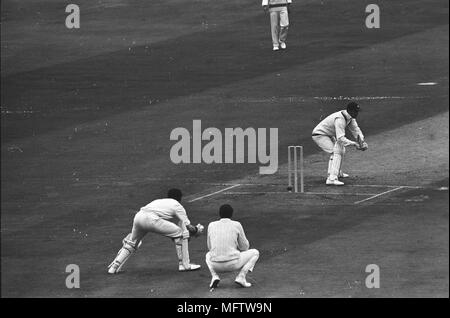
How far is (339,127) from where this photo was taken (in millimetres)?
28453

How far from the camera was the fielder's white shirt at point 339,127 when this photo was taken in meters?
28.3

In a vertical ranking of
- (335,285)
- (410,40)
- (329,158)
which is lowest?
(335,285)

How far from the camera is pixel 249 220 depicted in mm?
26656

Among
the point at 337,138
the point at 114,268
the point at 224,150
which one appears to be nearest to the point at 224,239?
the point at 114,268

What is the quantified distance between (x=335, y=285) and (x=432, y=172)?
21.2 ft

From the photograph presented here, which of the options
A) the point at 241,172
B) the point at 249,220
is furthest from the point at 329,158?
the point at 249,220

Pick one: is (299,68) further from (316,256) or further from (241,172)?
(316,256)

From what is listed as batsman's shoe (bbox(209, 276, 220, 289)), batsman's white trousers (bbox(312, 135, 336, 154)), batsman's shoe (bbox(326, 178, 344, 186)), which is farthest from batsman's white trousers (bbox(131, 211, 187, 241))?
batsman's white trousers (bbox(312, 135, 336, 154))

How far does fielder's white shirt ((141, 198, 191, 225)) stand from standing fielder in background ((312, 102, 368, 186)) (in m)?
5.05

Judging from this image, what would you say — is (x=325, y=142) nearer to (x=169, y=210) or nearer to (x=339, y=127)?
(x=339, y=127)

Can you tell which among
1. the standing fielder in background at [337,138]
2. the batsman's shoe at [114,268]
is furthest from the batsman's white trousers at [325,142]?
the batsman's shoe at [114,268]

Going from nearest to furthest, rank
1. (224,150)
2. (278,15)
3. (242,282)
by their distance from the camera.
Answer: (242,282) → (224,150) → (278,15)

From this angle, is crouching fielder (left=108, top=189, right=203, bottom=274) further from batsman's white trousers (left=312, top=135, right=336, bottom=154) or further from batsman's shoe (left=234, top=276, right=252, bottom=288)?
batsman's white trousers (left=312, top=135, right=336, bottom=154)

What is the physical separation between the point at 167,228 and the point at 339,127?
221 inches
